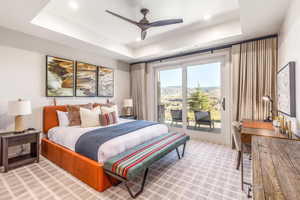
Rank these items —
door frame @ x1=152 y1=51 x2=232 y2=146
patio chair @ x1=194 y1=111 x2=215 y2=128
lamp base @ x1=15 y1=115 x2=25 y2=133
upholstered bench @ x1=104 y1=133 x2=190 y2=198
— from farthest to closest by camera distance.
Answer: patio chair @ x1=194 y1=111 x2=215 y2=128
door frame @ x1=152 y1=51 x2=232 y2=146
lamp base @ x1=15 y1=115 x2=25 y2=133
upholstered bench @ x1=104 y1=133 x2=190 y2=198

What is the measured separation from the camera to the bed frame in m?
1.82

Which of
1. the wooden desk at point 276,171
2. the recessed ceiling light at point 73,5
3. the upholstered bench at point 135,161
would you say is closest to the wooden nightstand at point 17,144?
the upholstered bench at point 135,161

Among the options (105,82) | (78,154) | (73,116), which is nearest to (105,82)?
(105,82)

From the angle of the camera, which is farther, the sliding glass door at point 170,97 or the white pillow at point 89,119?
the sliding glass door at point 170,97

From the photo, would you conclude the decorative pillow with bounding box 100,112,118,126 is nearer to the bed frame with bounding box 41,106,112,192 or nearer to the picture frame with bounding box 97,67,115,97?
the bed frame with bounding box 41,106,112,192

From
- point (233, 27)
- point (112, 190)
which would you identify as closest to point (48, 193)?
point (112, 190)

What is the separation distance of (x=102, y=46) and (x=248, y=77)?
358 cm

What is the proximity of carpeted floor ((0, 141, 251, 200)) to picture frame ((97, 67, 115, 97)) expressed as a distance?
220 centimetres

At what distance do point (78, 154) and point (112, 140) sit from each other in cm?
59

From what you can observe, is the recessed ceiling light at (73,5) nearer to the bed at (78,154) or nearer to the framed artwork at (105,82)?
the framed artwork at (105,82)

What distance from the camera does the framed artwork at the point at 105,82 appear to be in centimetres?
414

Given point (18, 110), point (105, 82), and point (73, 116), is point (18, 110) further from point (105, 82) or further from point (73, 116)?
point (105, 82)

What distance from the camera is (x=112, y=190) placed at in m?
1.86

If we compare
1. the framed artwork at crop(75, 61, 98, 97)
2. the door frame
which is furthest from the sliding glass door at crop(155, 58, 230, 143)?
the framed artwork at crop(75, 61, 98, 97)
